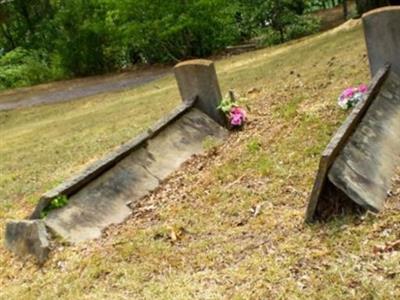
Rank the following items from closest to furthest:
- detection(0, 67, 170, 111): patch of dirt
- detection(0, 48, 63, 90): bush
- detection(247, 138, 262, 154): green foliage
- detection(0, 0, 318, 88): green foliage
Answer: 1. detection(247, 138, 262, 154): green foliage
2. detection(0, 67, 170, 111): patch of dirt
3. detection(0, 0, 318, 88): green foliage
4. detection(0, 48, 63, 90): bush

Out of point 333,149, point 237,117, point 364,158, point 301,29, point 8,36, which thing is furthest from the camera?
point 8,36

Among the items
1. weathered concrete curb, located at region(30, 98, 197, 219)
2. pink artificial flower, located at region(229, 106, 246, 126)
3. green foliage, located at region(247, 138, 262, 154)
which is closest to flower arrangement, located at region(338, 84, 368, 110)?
green foliage, located at region(247, 138, 262, 154)

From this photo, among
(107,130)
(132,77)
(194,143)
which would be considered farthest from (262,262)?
(132,77)

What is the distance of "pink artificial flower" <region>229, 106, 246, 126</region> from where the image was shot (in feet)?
21.8

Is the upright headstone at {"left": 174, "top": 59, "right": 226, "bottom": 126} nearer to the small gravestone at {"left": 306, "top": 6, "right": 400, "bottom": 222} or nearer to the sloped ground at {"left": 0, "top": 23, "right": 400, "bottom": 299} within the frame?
the sloped ground at {"left": 0, "top": 23, "right": 400, "bottom": 299}

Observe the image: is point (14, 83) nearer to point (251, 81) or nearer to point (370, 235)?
point (251, 81)

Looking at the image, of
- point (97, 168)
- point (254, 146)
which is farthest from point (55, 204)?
point (254, 146)

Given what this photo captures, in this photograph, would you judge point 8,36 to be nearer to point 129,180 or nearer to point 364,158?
point 129,180

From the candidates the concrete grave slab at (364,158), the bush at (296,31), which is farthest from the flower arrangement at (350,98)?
the bush at (296,31)

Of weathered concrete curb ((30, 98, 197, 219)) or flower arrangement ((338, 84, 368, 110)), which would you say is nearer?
weathered concrete curb ((30, 98, 197, 219))

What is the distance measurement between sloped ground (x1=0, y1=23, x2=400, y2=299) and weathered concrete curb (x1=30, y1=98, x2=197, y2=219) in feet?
1.42

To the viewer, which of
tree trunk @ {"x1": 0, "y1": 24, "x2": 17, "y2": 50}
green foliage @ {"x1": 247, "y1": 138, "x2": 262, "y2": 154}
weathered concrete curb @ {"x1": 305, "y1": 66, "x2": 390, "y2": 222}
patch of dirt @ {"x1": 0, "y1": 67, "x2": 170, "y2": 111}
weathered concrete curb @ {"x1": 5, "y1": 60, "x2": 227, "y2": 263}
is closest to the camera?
weathered concrete curb @ {"x1": 305, "y1": 66, "x2": 390, "y2": 222}

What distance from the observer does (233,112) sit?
671 cm

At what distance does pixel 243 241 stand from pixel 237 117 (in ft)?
8.77
